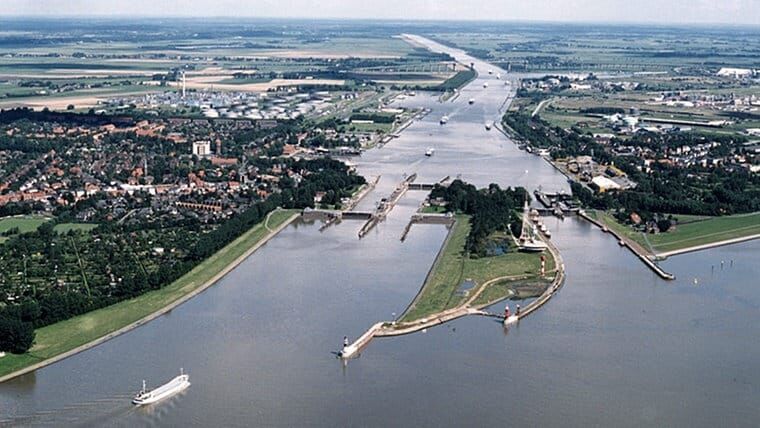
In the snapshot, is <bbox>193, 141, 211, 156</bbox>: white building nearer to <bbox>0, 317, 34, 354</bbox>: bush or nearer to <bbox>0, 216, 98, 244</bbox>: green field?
<bbox>0, 216, 98, 244</bbox>: green field

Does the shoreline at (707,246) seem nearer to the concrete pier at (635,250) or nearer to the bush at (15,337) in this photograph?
the concrete pier at (635,250)

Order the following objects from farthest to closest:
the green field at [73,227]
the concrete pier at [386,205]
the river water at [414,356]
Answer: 1. the concrete pier at [386,205]
2. the green field at [73,227]
3. the river water at [414,356]

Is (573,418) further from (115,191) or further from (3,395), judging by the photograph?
(115,191)

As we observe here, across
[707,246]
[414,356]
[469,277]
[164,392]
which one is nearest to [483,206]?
[707,246]

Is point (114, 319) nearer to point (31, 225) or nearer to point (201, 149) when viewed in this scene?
point (31, 225)

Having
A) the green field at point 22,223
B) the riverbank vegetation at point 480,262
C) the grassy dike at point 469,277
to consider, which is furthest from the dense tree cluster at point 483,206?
the green field at point 22,223

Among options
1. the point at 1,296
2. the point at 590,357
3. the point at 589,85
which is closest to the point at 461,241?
the point at 590,357
